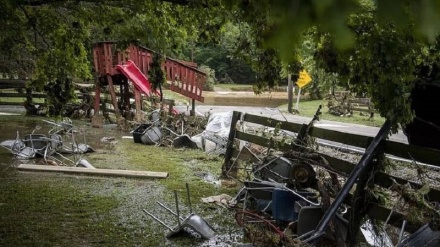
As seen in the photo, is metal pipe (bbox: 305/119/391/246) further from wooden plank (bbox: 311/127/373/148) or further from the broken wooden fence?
wooden plank (bbox: 311/127/373/148)

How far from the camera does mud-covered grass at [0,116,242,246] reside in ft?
16.4

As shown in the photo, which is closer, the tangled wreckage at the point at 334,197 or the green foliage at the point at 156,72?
the tangled wreckage at the point at 334,197

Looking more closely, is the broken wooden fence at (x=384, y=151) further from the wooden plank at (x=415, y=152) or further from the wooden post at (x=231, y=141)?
the wooden post at (x=231, y=141)

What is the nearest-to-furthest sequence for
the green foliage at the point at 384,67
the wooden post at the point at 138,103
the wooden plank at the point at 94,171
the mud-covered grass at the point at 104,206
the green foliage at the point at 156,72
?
1. the green foliage at the point at 384,67
2. the mud-covered grass at the point at 104,206
3. the green foliage at the point at 156,72
4. the wooden plank at the point at 94,171
5. the wooden post at the point at 138,103

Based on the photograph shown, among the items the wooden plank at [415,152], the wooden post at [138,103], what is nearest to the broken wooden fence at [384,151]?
the wooden plank at [415,152]

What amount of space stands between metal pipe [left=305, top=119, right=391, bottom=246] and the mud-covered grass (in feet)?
4.52

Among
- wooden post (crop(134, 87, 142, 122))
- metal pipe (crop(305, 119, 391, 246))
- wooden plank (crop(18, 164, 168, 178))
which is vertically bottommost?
wooden plank (crop(18, 164, 168, 178))

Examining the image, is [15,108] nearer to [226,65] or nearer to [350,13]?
[350,13]

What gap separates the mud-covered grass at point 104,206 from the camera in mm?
5012

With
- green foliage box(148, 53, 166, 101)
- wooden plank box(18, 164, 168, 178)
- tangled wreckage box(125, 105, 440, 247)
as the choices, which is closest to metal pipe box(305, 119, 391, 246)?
tangled wreckage box(125, 105, 440, 247)

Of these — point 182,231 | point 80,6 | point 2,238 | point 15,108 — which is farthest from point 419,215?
point 15,108

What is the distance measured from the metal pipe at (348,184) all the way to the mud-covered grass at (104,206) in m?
1.38

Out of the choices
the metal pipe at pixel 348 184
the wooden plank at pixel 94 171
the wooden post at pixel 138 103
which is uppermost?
the metal pipe at pixel 348 184

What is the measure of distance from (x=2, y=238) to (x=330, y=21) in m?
4.88
